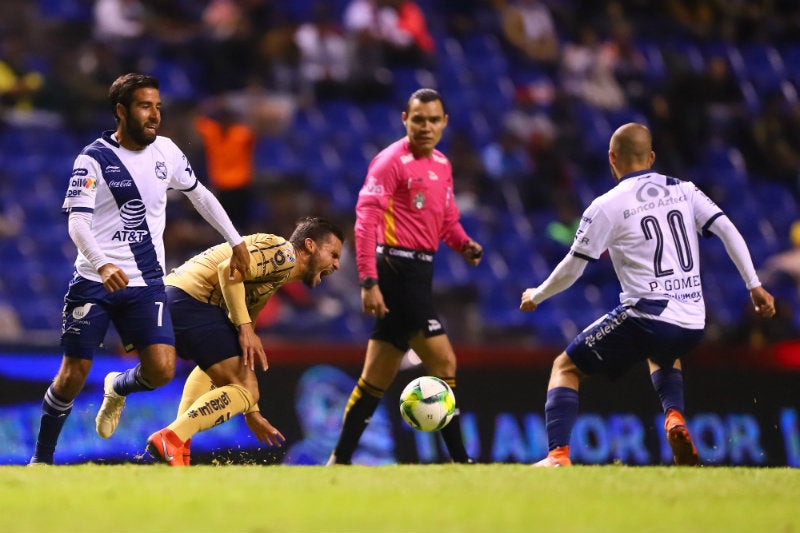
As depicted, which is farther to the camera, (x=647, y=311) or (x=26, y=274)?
(x=26, y=274)

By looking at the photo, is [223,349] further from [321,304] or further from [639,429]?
[321,304]

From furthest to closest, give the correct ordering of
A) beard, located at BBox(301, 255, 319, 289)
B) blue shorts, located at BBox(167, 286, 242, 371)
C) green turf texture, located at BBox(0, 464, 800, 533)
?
beard, located at BBox(301, 255, 319, 289)
blue shorts, located at BBox(167, 286, 242, 371)
green turf texture, located at BBox(0, 464, 800, 533)

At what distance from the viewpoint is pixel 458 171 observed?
15492mm

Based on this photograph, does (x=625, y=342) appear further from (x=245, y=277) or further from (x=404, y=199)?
(x=245, y=277)

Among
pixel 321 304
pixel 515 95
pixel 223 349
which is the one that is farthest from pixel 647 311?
pixel 515 95

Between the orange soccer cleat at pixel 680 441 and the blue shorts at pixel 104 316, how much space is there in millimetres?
3060

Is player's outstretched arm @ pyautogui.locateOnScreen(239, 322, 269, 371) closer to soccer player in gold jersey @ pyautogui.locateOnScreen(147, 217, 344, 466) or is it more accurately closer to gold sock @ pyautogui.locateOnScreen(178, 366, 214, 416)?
soccer player in gold jersey @ pyautogui.locateOnScreen(147, 217, 344, 466)

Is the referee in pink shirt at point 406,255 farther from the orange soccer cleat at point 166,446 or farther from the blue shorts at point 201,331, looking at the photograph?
the orange soccer cleat at point 166,446

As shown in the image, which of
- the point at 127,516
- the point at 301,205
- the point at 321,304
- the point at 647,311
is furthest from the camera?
the point at 301,205

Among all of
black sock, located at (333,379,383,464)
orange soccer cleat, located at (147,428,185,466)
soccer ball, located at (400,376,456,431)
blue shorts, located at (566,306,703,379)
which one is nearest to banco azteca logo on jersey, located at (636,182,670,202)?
blue shorts, located at (566,306,703,379)

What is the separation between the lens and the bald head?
795cm

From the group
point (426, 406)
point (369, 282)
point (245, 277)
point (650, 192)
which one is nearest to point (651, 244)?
point (650, 192)

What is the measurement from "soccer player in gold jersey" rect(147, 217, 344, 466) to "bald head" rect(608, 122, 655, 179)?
182cm

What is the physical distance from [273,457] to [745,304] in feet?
21.4
